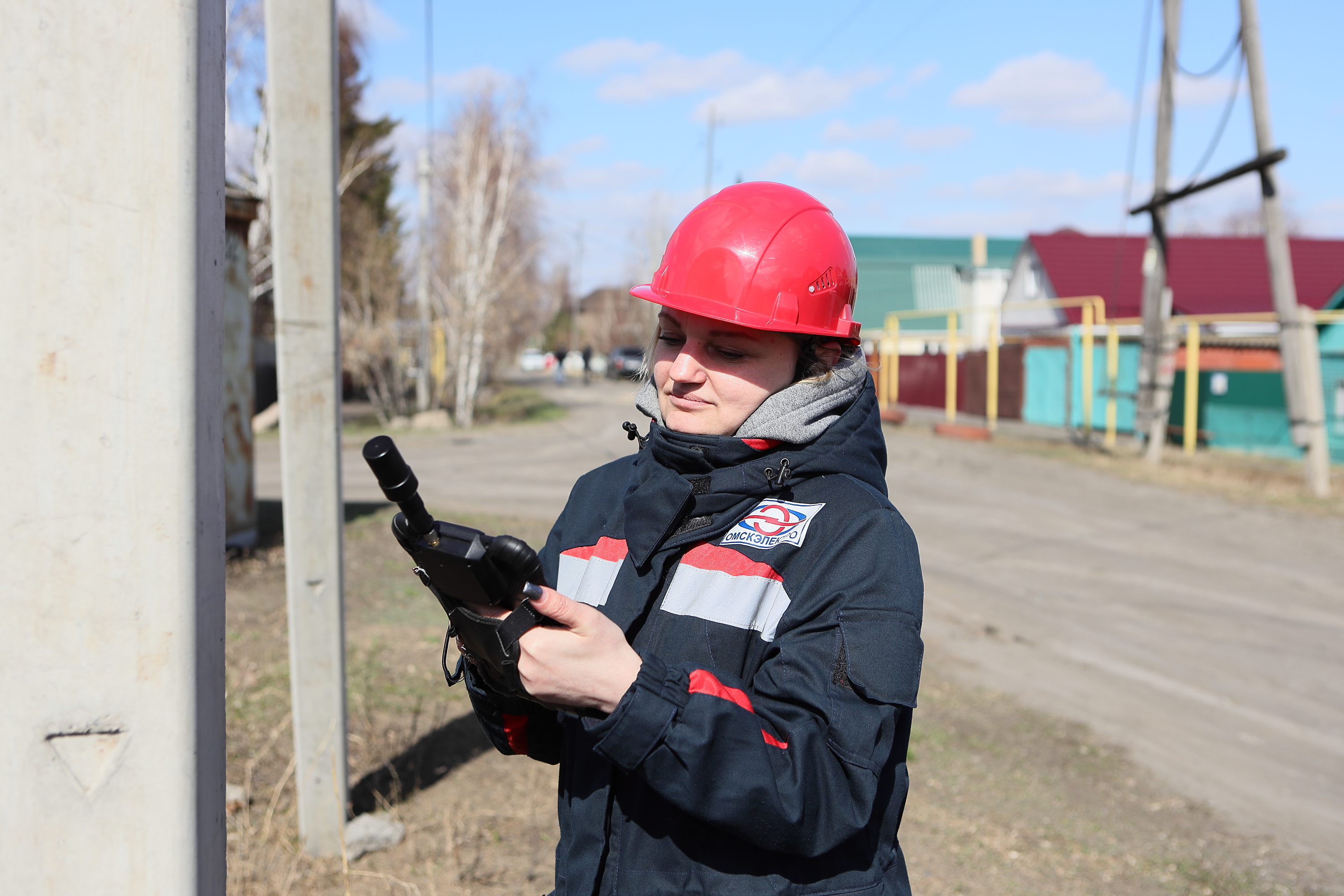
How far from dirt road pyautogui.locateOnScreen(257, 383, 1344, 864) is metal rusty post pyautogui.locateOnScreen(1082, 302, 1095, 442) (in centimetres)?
229

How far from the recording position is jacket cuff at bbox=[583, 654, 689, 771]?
120cm

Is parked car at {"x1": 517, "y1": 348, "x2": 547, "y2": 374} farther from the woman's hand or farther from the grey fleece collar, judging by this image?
the woman's hand

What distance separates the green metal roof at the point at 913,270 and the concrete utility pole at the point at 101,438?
152 ft

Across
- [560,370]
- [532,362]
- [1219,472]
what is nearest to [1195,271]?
[1219,472]

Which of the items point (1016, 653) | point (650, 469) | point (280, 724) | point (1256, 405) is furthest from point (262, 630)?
point (1256, 405)

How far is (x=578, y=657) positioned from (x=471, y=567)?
0.54 ft

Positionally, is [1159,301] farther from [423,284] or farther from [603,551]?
[603,551]

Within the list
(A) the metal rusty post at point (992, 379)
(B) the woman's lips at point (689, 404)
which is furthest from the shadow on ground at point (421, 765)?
(A) the metal rusty post at point (992, 379)

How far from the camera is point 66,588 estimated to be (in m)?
1.03

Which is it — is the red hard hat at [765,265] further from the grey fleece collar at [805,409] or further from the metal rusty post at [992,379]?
the metal rusty post at [992,379]

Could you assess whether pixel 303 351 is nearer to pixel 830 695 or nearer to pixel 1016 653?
pixel 830 695

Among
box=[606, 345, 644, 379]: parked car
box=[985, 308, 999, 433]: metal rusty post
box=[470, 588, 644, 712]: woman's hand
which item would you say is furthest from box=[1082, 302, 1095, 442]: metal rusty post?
box=[606, 345, 644, 379]: parked car

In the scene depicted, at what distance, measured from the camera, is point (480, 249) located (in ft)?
71.0

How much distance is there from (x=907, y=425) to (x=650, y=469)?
62.4ft
